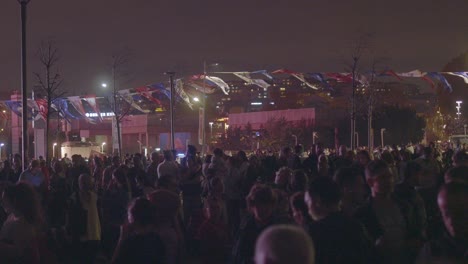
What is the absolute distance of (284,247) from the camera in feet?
9.65

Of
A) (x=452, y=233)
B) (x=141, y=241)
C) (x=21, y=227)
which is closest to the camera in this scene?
(x=452, y=233)

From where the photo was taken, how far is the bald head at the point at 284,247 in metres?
2.95

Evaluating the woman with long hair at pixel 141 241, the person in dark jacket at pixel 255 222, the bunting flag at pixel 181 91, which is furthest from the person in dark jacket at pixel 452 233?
the bunting flag at pixel 181 91

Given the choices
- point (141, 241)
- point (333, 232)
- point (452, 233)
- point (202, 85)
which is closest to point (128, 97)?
point (202, 85)

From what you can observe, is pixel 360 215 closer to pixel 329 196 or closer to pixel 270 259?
pixel 329 196

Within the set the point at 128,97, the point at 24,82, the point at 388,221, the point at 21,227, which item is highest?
the point at 128,97

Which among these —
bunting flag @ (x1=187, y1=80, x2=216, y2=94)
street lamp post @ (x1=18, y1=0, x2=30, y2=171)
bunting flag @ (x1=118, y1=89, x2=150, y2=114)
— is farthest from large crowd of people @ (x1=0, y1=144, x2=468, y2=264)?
bunting flag @ (x1=187, y1=80, x2=216, y2=94)

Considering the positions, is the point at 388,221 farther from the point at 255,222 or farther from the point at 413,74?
the point at 413,74

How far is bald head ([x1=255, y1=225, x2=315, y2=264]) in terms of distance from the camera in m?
2.95

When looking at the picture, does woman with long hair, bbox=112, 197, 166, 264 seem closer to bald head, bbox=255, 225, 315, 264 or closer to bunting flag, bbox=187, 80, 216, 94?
bald head, bbox=255, 225, 315, 264

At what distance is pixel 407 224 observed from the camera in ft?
20.3

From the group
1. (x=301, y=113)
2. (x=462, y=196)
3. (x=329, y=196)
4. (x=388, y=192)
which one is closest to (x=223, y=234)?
(x=388, y=192)

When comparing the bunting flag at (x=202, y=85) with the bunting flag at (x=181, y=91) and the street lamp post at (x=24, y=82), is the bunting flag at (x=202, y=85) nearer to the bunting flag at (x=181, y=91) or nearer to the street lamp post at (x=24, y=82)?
the bunting flag at (x=181, y=91)

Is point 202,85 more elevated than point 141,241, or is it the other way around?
point 202,85
